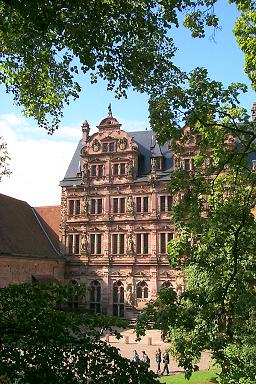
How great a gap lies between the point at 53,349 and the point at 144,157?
110 feet

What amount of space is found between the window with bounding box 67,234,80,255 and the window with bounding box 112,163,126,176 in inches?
262

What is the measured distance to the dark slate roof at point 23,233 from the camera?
3288cm

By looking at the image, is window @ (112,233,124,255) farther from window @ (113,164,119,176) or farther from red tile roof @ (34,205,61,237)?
red tile roof @ (34,205,61,237)

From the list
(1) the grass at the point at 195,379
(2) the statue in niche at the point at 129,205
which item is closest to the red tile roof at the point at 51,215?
(2) the statue in niche at the point at 129,205

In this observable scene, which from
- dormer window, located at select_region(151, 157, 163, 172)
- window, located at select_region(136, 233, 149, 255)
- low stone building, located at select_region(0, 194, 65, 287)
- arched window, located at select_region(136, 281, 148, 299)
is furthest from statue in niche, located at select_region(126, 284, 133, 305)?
dormer window, located at select_region(151, 157, 163, 172)

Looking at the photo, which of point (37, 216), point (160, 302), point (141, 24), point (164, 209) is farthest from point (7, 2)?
point (37, 216)

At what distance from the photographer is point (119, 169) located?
37875 mm

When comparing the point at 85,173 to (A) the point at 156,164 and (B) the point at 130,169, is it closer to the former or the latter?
(B) the point at 130,169

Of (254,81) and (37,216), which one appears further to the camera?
(37,216)

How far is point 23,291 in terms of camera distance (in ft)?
21.8

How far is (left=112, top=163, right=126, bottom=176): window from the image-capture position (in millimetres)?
37844

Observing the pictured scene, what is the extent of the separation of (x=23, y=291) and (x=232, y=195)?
688cm

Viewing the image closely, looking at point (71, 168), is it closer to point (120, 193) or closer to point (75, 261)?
point (120, 193)

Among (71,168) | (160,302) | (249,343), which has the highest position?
(71,168)
